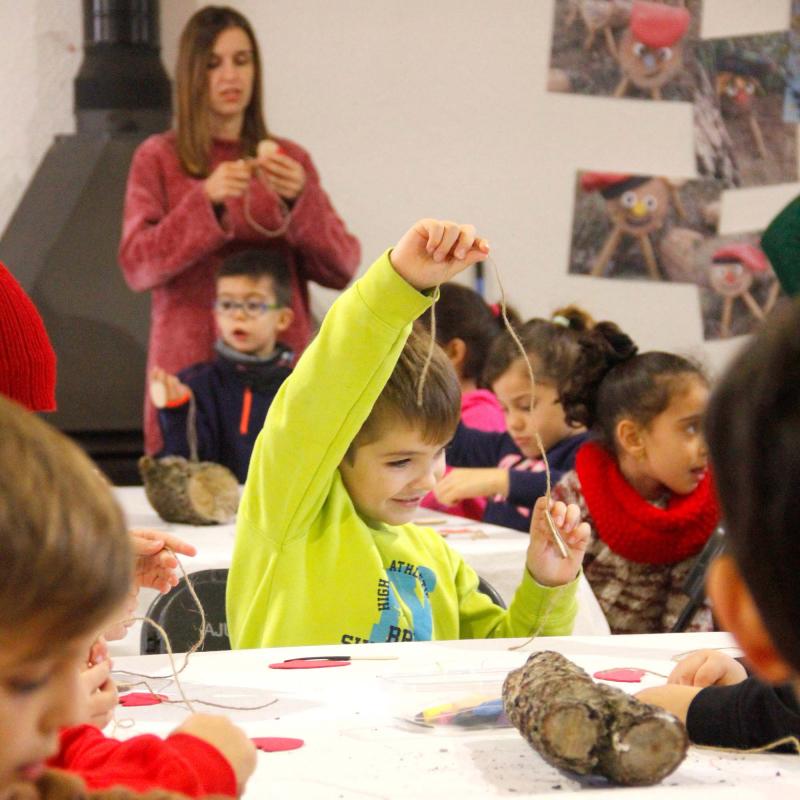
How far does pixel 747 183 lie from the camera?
4.12m

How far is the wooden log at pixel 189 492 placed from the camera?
2191 mm

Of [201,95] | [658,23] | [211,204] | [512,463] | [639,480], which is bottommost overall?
[512,463]

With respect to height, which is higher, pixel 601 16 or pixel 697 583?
pixel 601 16

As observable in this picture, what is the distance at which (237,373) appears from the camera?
9.40ft

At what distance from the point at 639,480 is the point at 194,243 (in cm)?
117

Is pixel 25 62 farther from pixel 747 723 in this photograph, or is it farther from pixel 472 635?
pixel 747 723

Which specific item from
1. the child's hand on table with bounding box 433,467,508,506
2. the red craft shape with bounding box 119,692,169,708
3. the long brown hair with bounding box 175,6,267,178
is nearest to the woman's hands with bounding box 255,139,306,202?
the long brown hair with bounding box 175,6,267,178

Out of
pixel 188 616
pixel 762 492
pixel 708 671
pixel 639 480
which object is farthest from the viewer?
pixel 639 480

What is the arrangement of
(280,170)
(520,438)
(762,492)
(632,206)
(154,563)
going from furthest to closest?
(632,206)
(280,170)
(520,438)
(154,563)
(762,492)

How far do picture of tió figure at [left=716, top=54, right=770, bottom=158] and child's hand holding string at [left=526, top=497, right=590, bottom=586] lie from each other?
3.04 metres

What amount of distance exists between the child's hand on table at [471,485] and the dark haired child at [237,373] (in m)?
0.57

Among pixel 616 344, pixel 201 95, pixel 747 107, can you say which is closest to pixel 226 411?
pixel 201 95

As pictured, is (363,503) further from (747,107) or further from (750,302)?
(747,107)

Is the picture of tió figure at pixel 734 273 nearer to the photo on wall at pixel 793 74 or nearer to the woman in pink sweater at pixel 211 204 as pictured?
the photo on wall at pixel 793 74
